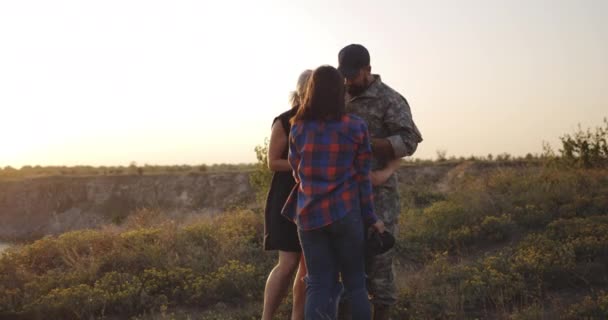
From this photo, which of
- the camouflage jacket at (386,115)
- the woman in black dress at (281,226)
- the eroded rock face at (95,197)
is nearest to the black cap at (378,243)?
the camouflage jacket at (386,115)

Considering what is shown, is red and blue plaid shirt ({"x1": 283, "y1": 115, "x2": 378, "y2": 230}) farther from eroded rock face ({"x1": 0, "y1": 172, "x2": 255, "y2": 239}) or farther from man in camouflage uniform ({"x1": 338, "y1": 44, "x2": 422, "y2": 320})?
eroded rock face ({"x1": 0, "y1": 172, "x2": 255, "y2": 239})

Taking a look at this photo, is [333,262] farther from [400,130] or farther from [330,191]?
[400,130]

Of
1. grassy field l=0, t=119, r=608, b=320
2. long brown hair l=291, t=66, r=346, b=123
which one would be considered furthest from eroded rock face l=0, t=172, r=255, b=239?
long brown hair l=291, t=66, r=346, b=123

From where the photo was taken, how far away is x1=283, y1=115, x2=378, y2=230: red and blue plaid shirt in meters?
3.20

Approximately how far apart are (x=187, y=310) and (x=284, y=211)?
3.10 m

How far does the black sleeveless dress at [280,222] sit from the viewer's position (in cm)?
394

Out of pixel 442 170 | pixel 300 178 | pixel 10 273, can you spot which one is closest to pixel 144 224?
pixel 10 273

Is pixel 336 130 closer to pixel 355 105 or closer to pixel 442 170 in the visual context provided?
pixel 355 105

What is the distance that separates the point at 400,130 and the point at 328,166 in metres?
0.81

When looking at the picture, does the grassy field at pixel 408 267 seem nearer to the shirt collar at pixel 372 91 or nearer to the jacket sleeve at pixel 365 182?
the jacket sleeve at pixel 365 182

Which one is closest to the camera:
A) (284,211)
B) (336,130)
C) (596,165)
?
(336,130)

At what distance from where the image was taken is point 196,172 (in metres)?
29.0

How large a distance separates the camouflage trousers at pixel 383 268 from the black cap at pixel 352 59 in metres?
→ 0.87

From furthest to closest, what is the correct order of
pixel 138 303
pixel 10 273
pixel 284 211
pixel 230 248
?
pixel 230 248 < pixel 10 273 < pixel 138 303 < pixel 284 211
